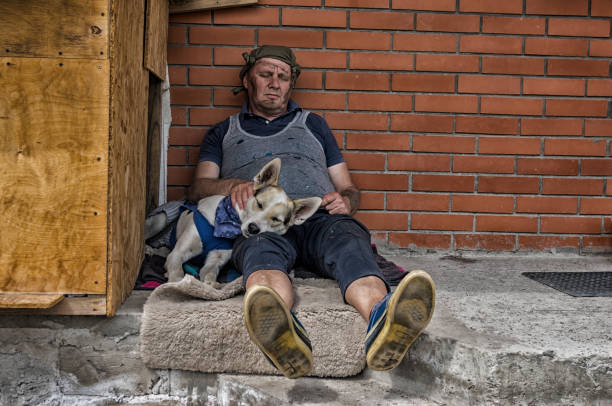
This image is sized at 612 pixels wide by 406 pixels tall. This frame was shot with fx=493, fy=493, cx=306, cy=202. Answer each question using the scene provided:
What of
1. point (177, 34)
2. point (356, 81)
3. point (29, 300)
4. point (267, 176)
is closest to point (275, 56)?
point (356, 81)

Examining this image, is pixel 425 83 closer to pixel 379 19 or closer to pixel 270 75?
pixel 379 19

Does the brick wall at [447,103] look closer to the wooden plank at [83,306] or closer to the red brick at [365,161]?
the red brick at [365,161]

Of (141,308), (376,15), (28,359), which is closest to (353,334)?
(141,308)

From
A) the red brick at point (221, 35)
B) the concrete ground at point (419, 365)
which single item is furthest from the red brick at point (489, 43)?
the concrete ground at point (419, 365)

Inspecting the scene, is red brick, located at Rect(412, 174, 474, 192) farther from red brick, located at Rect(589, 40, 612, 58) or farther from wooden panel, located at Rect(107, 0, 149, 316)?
wooden panel, located at Rect(107, 0, 149, 316)

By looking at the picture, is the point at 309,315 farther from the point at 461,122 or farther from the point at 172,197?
the point at 461,122

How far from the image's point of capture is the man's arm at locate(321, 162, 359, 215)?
2.38 metres

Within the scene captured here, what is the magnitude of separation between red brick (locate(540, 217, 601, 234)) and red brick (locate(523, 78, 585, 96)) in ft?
2.43

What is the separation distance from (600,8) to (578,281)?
1.65 metres

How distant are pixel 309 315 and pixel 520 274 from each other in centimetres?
130

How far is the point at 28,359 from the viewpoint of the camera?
1.76 m

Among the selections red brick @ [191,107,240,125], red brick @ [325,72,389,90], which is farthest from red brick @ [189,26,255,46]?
red brick @ [325,72,389,90]

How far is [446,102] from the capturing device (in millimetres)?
2900

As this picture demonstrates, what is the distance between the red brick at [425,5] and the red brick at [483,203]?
1100mm
